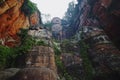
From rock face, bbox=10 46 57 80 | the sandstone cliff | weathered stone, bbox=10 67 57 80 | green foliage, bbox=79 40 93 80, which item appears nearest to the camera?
weathered stone, bbox=10 67 57 80

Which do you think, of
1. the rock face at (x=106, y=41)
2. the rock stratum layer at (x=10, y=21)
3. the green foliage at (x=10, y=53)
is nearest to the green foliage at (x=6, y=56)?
the green foliage at (x=10, y=53)

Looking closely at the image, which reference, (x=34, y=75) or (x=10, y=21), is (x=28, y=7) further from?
(x=34, y=75)

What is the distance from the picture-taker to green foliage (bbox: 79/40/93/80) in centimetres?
1727

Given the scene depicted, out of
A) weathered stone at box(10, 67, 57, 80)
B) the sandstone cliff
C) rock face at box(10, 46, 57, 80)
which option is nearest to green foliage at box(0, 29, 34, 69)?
rock face at box(10, 46, 57, 80)

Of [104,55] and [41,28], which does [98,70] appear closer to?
[104,55]

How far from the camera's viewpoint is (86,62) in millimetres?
Answer: 18750

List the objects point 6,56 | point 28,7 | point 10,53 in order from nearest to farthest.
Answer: point 6,56 < point 10,53 < point 28,7

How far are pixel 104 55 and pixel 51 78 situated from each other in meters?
8.18

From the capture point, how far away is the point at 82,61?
1889cm

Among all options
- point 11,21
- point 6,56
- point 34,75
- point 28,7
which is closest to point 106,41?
point 28,7

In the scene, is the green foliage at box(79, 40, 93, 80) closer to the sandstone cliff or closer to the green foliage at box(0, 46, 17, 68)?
the green foliage at box(0, 46, 17, 68)

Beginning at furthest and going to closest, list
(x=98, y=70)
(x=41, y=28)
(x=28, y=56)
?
(x=41, y=28) < (x=98, y=70) < (x=28, y=56)

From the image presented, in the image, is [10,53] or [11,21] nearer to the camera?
[10,53]

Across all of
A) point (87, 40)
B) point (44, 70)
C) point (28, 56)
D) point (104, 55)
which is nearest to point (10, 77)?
point (44, 70)
